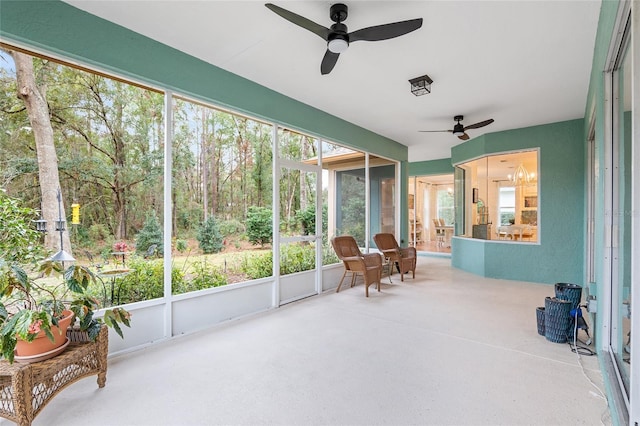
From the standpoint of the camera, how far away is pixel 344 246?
16.6 feet

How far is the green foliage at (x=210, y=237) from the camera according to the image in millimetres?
3471

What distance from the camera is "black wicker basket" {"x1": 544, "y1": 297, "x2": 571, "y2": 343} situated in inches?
111

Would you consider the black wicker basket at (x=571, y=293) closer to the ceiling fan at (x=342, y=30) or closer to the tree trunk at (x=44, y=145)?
the ceiling fan at (x=342, y=30)

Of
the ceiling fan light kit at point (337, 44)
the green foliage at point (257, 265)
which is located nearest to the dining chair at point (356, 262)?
the green foliage at point (257, 265)

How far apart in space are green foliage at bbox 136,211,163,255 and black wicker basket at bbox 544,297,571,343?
12.9 ft

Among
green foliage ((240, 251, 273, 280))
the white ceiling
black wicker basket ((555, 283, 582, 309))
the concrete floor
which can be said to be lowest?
the concrete floor

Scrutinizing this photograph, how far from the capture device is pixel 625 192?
1886 mm

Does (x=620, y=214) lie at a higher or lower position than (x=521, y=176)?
lower

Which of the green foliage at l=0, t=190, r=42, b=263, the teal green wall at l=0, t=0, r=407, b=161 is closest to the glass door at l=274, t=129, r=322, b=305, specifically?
the teal green wall at l=0, t=0, r=407, b=161

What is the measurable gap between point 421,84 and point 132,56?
10.1 feet

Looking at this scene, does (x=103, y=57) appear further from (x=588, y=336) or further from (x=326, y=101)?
(x=588, y=336)

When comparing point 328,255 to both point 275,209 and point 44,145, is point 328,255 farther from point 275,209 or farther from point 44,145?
point 44,145

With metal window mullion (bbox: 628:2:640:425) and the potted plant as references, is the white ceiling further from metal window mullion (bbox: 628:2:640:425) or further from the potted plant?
the potted plant

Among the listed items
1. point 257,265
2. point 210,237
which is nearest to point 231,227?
point 210,237
